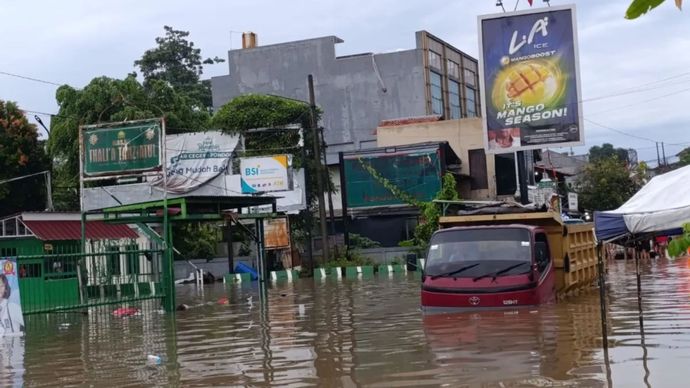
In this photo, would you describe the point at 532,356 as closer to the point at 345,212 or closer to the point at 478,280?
the point at 478,280

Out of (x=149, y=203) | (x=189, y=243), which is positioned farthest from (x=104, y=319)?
(x=189, y=243)

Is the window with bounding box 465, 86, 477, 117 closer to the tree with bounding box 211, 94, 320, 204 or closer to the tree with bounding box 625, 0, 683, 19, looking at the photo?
the tree with bounding box 211, 94, 320, 204

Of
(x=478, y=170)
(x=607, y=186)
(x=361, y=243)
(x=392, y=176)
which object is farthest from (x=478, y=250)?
(x=607, y=186)

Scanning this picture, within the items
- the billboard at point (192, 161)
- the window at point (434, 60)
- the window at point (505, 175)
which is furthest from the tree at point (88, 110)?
the window at point (434, 60)

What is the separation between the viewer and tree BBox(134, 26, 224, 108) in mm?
70500

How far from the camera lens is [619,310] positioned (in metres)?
15.4

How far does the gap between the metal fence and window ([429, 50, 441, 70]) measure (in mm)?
37294

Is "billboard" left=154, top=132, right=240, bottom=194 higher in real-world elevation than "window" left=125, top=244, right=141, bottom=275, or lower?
higher

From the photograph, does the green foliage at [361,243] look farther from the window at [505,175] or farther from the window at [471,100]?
the window at [471,100]

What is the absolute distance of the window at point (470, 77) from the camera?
65.1 meters

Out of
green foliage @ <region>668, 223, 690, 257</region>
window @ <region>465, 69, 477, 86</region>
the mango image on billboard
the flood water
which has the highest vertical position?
window @ <region>465, 69, 477, 86</region>

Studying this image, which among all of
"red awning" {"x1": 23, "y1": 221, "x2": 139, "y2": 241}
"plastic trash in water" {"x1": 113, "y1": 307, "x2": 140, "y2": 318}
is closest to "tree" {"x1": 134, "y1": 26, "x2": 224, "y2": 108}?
"red awning" {"x1": 23, "y1": 221, "x2": 139, "y2": 241}

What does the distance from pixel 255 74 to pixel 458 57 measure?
15078mm

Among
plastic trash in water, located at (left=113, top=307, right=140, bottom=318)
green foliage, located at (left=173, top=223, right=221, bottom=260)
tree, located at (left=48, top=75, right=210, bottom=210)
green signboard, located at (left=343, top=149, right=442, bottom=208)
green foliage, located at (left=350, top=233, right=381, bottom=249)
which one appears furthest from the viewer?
green signboard, located at (left=343, top=149, right=442, bottom=208)
